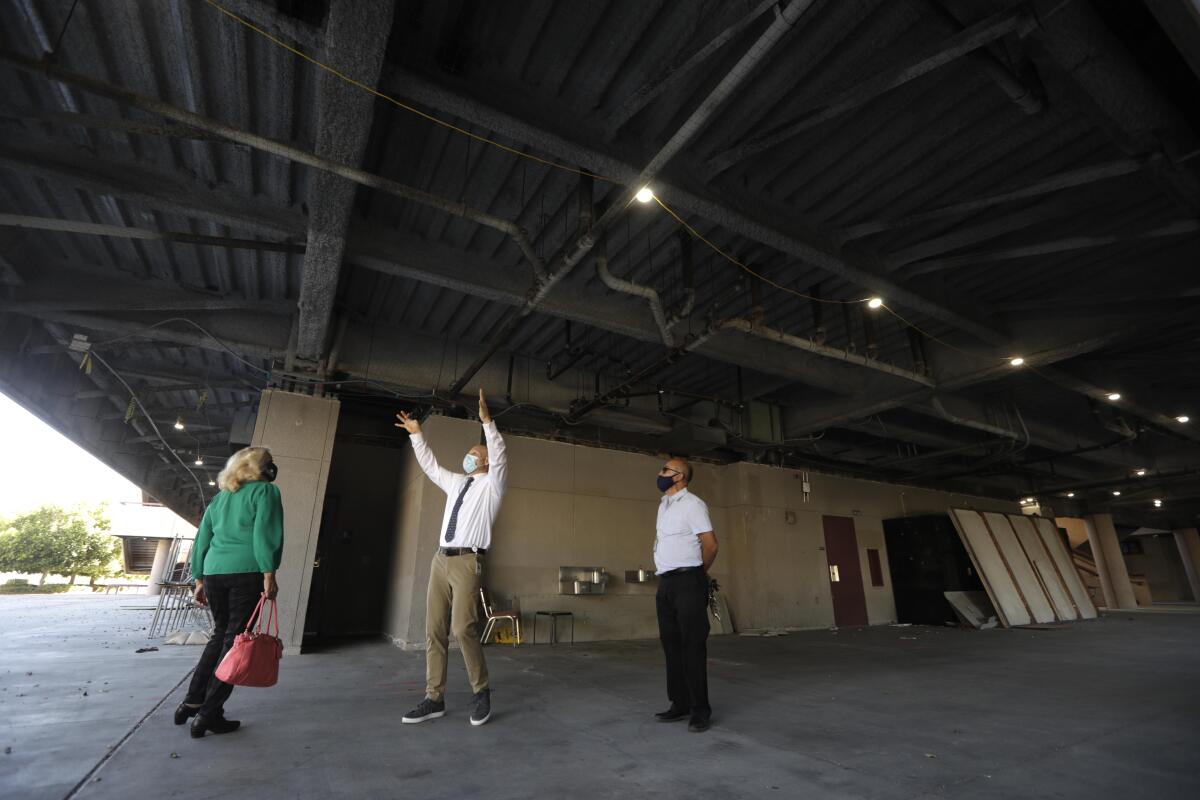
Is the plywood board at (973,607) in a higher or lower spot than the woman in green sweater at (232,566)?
lower

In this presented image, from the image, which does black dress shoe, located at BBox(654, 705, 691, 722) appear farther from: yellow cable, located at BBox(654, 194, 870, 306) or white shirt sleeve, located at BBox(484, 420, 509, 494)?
yellow cable, located at BBox(654, 194, 870, 306)

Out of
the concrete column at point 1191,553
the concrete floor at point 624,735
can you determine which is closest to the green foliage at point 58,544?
the concrete floor at point 624,735

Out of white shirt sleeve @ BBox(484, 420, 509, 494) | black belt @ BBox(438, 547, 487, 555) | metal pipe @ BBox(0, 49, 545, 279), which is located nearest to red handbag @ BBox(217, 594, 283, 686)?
black belt @ BBox(438, 547, 487, 555)

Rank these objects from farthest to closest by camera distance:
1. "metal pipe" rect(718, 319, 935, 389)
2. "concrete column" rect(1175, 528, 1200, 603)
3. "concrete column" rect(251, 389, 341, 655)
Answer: "concrete column" rect(1175, 528, 1200, 603) < "concrete column" rect(251, 389, 341, 655) < "metal pipe" rect(718, 319, 935, 389)

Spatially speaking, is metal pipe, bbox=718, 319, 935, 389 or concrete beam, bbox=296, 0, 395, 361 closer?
concrete beam, bbox=296, 0, 395, 361

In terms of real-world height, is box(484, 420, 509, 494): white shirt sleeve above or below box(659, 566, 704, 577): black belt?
above

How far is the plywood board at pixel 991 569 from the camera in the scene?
9.95 meters

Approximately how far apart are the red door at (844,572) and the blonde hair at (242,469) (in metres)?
10.4

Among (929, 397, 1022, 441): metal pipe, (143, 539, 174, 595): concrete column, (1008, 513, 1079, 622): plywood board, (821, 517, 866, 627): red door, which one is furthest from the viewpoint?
(143, 539, 174, 595): concrete column

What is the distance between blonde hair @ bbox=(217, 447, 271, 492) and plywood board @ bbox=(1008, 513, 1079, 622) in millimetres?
14514

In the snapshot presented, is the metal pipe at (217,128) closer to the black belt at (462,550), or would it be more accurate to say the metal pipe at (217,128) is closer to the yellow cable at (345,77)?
the yellow cable at (345,77)

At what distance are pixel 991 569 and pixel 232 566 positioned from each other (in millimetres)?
12556

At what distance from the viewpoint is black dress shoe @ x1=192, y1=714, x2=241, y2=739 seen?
2492 millimetres

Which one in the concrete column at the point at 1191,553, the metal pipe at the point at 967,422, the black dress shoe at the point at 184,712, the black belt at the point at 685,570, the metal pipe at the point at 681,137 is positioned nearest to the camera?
the metal pipe at the point at 681,137
